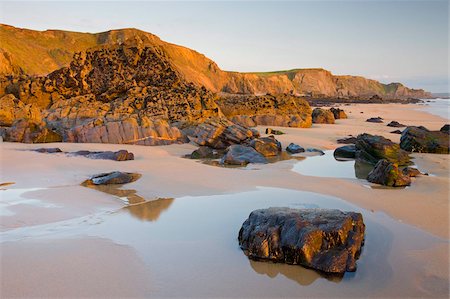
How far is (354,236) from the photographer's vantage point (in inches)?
149

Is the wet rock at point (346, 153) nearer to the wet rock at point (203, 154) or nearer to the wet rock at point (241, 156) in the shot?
the wet rock at point (241, 156)

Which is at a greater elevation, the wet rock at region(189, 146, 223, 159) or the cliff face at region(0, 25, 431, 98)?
the cliff face at region(0, 25, 431, 98)

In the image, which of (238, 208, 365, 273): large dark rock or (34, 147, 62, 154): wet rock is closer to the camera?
(238, 208, 365, 273): large dark rock

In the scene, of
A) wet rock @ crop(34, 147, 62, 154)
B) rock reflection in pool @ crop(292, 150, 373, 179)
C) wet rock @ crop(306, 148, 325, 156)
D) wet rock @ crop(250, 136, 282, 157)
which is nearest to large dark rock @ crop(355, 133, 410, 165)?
rock reflection in pool @ crop(292, 150, 373, 179)

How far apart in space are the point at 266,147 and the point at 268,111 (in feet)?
32.3

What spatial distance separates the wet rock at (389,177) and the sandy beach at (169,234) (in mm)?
254

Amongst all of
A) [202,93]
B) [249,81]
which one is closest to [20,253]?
[202,93]

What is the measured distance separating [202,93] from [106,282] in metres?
14.1

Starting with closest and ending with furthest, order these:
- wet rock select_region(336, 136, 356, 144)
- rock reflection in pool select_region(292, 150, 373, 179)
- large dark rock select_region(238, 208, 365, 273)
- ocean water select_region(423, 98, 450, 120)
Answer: large dark rock select_region(238, 208, 365, 273) → rock reflection in pool select_region(292, 150, 373, 179) → wet rock select_region(336, 136, 356, 144) → ocean water select_region(423, 98, 450, 120)

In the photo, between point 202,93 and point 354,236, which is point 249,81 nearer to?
point 202,93

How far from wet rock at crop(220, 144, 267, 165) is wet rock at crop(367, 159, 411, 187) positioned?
2871mm

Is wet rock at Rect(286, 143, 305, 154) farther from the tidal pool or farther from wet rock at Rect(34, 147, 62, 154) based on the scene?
wet rock at Rect(34, 147, 62, 154)

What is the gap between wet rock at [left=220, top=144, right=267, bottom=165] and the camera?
29.7 feet

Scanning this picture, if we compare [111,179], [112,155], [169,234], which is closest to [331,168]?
[111,179]
